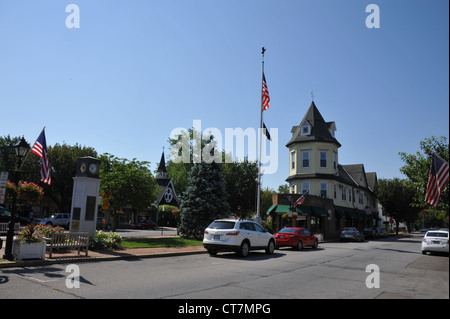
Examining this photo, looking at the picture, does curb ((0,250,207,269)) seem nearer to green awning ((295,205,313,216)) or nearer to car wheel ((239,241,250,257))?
car wheel ((239,241,250,257))

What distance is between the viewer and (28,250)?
37.6 ft

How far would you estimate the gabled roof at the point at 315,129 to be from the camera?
4055cm

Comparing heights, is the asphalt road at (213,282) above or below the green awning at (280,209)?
below

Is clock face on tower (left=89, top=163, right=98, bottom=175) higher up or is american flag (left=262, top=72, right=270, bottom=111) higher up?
american flag (left=262, top=72, right=270, bottom=111)

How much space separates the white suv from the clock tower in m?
5.99

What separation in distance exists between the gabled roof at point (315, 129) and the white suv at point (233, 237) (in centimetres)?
2587

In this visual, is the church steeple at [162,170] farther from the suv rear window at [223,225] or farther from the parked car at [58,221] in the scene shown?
the suv rear window at [223,225]

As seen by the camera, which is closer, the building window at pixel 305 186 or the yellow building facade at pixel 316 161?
the yellow building facade at pixel 316 161

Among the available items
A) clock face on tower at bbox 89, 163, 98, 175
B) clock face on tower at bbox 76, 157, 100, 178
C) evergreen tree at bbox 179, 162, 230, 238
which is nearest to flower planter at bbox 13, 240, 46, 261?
clock face on tower at bbox 76, 157, 100, 178

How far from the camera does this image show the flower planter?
11.3 metres

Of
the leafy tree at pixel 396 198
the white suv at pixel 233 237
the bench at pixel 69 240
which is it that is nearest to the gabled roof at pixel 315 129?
the leafy tree at pixel 396 198
